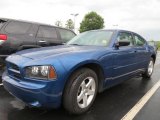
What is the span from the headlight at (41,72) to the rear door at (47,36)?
3.52 meters

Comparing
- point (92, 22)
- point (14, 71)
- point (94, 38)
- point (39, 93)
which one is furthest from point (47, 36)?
point (92, 22)

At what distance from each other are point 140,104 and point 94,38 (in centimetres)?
171

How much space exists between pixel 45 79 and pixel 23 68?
0.41 meters

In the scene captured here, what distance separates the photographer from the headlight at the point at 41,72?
321 centimetres

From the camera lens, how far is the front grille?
3.49m

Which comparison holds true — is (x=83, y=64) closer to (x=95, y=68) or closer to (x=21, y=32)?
(x=95, y=68)

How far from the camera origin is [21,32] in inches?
252

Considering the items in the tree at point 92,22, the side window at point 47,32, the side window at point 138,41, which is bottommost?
the side window at point 138,41

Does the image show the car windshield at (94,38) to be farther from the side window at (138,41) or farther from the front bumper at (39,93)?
the front bumper at (39,93)

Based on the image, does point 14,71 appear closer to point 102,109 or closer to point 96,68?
point 96,68

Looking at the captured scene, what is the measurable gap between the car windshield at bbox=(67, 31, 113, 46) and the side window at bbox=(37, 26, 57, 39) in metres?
2.04

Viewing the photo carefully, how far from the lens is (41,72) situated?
3.24 metres

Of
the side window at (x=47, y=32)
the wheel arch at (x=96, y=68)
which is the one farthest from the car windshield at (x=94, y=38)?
the side window at (x=47, y=32)

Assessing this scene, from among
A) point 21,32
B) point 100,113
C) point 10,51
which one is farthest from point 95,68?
point 21,32
